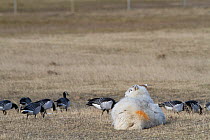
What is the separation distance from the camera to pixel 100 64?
23859 millimetres

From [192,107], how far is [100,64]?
1154 cm

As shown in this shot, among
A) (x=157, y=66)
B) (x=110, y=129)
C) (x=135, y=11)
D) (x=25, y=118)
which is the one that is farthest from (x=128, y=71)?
(x=135, y=11)

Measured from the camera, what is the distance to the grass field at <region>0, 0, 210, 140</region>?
9.96 meters

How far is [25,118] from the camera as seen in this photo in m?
11.4

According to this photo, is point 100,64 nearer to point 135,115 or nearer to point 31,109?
point 31,109

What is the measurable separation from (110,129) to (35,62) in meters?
15.5

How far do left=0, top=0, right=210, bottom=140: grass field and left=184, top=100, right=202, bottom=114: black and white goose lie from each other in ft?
1.10

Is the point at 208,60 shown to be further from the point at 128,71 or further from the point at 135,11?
the point at 135,11

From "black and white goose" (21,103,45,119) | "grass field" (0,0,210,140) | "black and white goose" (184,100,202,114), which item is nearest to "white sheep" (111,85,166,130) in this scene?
"grass field" (0,0,210,140)

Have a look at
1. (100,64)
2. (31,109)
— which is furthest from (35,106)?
(100,64)

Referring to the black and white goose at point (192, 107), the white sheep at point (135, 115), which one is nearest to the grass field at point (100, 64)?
the white sheep at point (135, 115)

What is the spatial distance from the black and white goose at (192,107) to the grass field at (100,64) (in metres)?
0.34

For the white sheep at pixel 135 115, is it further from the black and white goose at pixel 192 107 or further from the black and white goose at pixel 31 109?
the black and white goose at pixel 192 107

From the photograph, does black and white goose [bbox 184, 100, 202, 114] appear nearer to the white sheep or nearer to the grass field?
the grass field
